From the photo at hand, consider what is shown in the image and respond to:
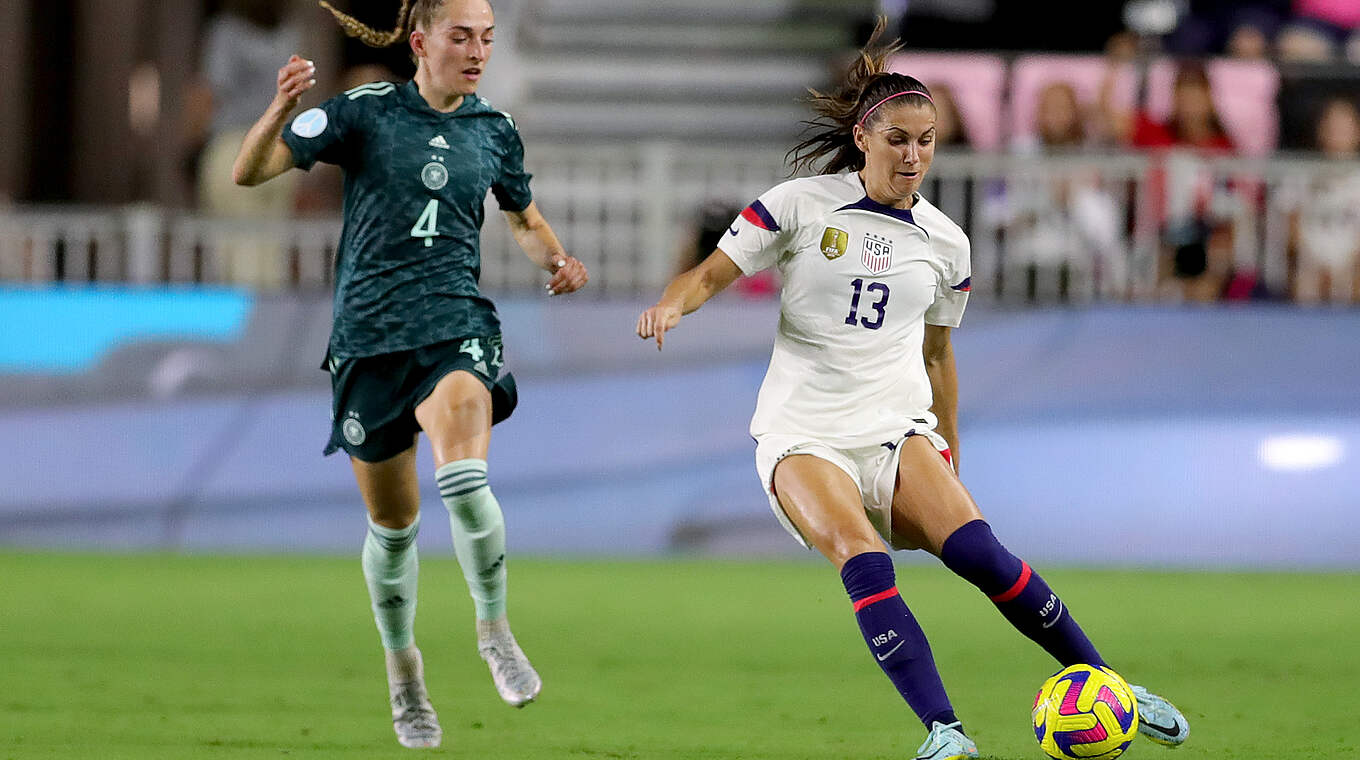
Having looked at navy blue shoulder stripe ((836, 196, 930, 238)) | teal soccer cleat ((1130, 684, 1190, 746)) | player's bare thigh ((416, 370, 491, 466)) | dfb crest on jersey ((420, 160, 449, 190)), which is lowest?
teal soccer cleat ((1130, 684, 1190, 746))

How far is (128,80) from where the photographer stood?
18578mm

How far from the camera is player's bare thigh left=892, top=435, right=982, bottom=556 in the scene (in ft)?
18.3

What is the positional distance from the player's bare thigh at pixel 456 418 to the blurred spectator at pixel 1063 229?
6.39 meters

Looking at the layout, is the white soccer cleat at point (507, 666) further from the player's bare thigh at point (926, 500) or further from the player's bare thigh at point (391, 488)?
the player's bare thigh at point (926, 500)

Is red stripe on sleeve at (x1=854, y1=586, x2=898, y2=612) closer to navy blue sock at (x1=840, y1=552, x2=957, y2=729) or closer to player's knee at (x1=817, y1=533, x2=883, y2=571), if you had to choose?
navy blue sock at (x1=840, y1=552, x2=957, y2=729)

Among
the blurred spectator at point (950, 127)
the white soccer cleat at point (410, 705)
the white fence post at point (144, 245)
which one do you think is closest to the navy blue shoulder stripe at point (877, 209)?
the white soccer cleat at point (410, 705)

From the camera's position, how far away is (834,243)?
5.79 metres

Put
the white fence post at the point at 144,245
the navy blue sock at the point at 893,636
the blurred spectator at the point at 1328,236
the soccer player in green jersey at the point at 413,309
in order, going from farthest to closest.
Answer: the white fence post at the point at 144,245 → the blurred spectator at the point at 1328,236 → the soccer player in green jersey at the point at 413,309 → the navy blue sock at the point at 893,636

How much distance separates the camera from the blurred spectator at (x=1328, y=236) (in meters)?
11.6

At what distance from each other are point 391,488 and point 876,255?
1.60 meters

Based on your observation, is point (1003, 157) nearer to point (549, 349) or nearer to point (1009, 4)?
point (549, 349)

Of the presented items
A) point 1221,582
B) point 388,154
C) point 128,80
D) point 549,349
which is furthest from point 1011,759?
point 128,80

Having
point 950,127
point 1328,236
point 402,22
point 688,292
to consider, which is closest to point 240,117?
point 950,127

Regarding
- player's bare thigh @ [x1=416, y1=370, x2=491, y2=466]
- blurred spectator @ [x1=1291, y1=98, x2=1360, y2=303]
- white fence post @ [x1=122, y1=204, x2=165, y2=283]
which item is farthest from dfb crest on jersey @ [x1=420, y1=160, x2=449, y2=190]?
blurred spectator @ [x1=1291, y1=98, x2=1360, y2=303]
